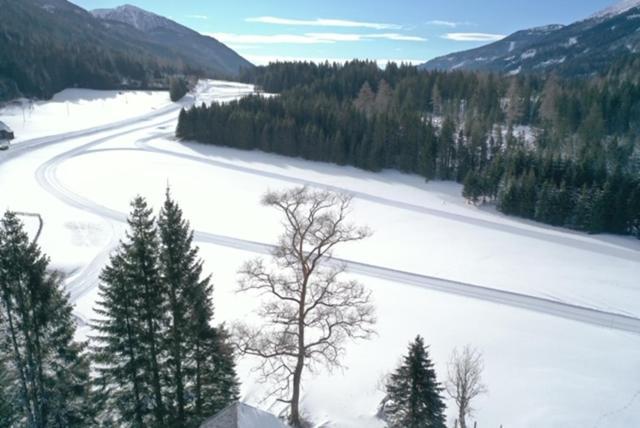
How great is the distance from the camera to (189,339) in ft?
43.7

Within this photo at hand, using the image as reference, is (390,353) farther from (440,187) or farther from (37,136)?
(37,136)

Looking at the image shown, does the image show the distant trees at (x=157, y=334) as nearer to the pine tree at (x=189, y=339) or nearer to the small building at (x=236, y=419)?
the pine tree at (x=189, y=339)

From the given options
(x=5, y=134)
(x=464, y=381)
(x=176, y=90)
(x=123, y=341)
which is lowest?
(x=464, y=381)

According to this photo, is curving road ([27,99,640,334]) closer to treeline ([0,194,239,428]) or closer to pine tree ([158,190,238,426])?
treeline ([0,194,239,428])

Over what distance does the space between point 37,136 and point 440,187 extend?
67984 millimetres

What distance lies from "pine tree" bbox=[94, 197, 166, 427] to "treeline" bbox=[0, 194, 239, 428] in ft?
0.09

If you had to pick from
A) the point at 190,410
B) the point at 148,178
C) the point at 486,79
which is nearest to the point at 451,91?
the point at 486,79

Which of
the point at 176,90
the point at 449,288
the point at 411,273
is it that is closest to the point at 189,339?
the point at 449,288

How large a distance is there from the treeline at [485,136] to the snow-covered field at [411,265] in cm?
363

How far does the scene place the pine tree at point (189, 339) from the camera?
12.6 metres

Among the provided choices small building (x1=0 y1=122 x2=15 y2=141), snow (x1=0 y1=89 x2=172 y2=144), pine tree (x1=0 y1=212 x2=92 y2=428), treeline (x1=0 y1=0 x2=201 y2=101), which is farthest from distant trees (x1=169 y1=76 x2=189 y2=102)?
pine tree (x1=0 y1=212 x2=92 y2=428)

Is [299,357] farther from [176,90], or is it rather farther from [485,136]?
[176,90]

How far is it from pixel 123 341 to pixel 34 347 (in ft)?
7.15

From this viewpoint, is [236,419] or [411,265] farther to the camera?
[411,265]
